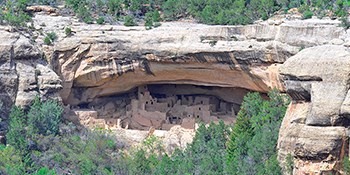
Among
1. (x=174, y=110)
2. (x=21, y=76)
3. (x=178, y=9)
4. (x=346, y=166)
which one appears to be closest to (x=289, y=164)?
(x=346, y=166)

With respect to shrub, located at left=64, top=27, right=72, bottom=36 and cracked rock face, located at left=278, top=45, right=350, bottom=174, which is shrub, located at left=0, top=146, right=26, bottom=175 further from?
cracked rock face, located at left=278, top=45, right=350, bottom=174

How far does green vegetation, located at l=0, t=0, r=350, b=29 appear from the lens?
33.3 meters

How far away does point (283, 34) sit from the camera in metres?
29.4

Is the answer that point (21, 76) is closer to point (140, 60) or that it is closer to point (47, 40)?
point (47, 40)

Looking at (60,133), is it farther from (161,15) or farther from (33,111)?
(161,15)

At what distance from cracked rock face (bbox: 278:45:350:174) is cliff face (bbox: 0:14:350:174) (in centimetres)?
304

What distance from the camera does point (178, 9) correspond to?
3603cm

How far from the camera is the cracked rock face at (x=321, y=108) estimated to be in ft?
77.5

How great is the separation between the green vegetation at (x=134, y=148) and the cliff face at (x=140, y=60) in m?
0.78

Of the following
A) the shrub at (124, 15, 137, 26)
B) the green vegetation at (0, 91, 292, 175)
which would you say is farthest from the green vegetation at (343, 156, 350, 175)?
the shrub at (124, 15, 137, 26)

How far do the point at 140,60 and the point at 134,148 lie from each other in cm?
275

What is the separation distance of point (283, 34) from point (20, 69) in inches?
315

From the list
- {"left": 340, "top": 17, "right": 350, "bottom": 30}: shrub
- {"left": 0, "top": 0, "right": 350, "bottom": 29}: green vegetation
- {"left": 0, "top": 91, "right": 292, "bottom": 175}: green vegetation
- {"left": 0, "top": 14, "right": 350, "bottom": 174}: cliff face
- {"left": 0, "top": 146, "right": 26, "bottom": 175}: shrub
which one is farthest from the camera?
{"left": 0, "top": 0, "right": 350, "bottom": 29}: green vegetation

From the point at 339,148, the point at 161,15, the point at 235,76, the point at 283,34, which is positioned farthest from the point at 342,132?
the point at 161,15
